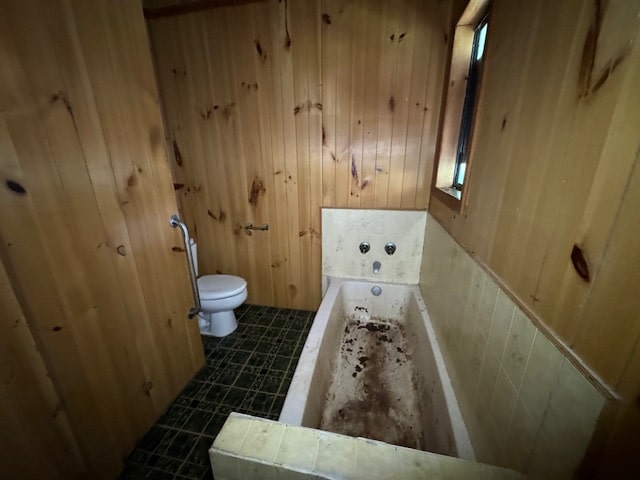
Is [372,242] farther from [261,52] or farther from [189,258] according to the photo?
[261,52]

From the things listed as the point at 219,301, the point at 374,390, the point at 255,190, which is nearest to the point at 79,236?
the point at 219,301

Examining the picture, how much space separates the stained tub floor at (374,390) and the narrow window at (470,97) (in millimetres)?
1206

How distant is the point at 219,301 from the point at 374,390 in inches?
47.7

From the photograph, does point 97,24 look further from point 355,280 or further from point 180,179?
point 355,280

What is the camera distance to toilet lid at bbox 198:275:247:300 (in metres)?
1.87

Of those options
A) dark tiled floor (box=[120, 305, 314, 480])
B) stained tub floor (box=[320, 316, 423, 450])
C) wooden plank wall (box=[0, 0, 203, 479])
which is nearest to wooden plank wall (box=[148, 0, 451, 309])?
dark tiled floor (box=[120, 305, 314, 480])

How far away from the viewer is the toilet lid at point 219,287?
1.87m

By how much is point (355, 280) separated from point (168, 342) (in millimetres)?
1380

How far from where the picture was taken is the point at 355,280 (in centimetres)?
216

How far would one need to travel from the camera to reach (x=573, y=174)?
586mm

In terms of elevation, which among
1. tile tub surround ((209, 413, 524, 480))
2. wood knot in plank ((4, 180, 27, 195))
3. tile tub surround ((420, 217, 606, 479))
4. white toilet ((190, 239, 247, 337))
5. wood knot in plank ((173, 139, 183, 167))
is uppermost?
wood knot in plank ((173, 139, 183, 167))

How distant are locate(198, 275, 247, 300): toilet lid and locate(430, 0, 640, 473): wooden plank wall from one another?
5.44 feet

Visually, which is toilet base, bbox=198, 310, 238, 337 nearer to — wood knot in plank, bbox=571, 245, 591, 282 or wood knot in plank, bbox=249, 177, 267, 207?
wood knot in plank, bbox=249, 177, 267, 207

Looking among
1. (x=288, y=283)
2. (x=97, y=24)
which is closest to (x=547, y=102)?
(x=97, y=24)
